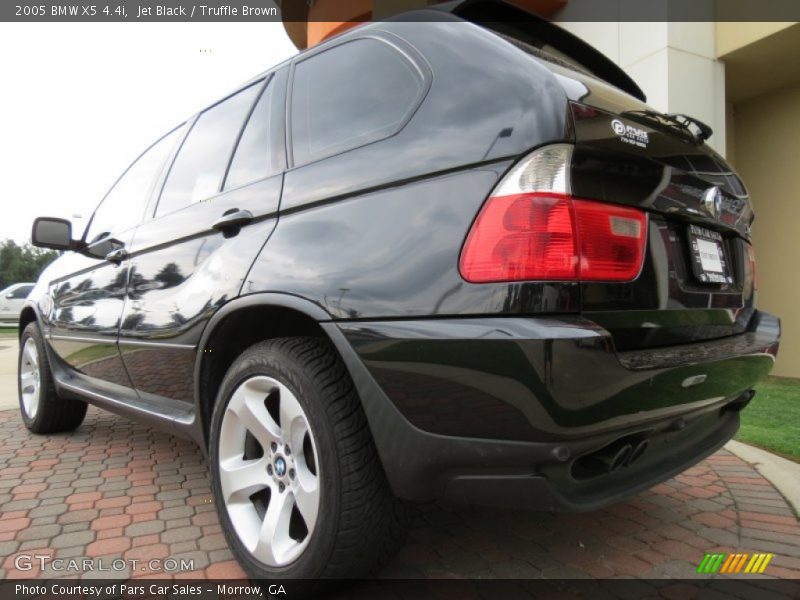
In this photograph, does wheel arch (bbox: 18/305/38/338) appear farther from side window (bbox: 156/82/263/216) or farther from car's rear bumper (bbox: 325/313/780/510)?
car's rear bumper (bbox: 325/313/780/510)

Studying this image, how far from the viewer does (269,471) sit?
1904 mm

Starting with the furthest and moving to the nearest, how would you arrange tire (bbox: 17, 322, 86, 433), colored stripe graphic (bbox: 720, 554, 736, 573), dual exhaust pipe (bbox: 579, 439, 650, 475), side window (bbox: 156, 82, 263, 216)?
tire (bbox: 17, 322, 86, 433)
side window (bbox: 156, 82, 263, 216)
colored stripe graphic (bbox: 720, 554, 736, 573)
dual exhaust pipe (bbox: 579, 439, 650, 475)

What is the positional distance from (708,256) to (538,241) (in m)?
0.78

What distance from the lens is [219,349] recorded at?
2164 mm

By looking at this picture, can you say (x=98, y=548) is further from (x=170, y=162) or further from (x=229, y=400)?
(x=170, y=162)

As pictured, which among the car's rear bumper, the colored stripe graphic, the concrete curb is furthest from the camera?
the concrete curb

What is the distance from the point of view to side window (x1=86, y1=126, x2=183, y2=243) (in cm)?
311

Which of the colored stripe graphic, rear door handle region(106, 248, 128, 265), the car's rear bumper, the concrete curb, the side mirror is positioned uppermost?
the side mirror

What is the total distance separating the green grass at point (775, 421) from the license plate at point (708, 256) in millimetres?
2276

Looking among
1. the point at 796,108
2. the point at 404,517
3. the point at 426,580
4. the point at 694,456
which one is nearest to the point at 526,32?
the point at 694,456

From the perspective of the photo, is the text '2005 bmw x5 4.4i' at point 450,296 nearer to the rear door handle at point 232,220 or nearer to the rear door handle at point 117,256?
the rear door handle at point 232,220

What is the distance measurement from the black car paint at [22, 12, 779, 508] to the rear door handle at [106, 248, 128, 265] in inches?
44.5

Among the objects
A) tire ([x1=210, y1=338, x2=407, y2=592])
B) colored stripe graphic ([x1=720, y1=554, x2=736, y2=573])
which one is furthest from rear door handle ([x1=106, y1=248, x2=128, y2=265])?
colored stripe graphic ([x1=720, y1=554, x2=736, y2=573])

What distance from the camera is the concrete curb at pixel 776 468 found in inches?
110
